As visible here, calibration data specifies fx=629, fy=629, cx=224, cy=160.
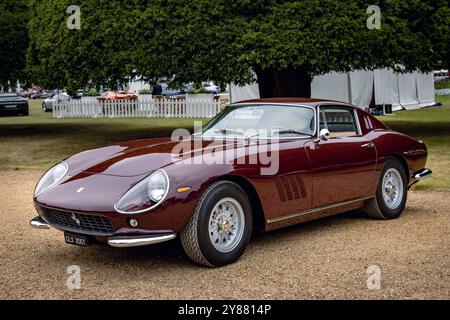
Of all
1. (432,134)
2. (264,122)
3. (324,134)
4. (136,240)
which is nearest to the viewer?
(136,240)

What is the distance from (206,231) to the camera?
5.12 metres

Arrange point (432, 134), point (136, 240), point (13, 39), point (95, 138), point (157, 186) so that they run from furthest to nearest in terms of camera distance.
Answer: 1. point (13, 39)
2. point (95, 138)
3. point (432, 134)
4. point (157, 186)
5. point (136, 240)

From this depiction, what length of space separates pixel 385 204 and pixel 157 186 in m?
3.20

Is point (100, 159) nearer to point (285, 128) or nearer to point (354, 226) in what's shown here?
point (285, 128)

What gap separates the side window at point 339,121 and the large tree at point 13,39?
50.7 ft

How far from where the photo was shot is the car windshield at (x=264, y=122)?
632 centimetres

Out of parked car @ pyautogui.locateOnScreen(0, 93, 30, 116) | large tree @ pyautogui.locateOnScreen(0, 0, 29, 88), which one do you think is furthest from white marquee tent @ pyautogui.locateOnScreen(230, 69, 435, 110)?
parked car @ pyautogui.locateOnScreen(0, 93, 30, 116)

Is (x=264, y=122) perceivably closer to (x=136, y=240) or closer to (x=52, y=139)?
(x=136, y=240)

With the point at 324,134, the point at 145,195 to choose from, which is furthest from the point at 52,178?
the point at 324,134

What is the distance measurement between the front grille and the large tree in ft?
52.3

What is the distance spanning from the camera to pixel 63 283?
5.02 meters

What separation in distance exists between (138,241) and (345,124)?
3073 millimetres

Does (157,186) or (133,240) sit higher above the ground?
(157,186)

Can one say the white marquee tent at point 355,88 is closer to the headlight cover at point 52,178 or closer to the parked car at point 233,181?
the parked car at point 233,181
